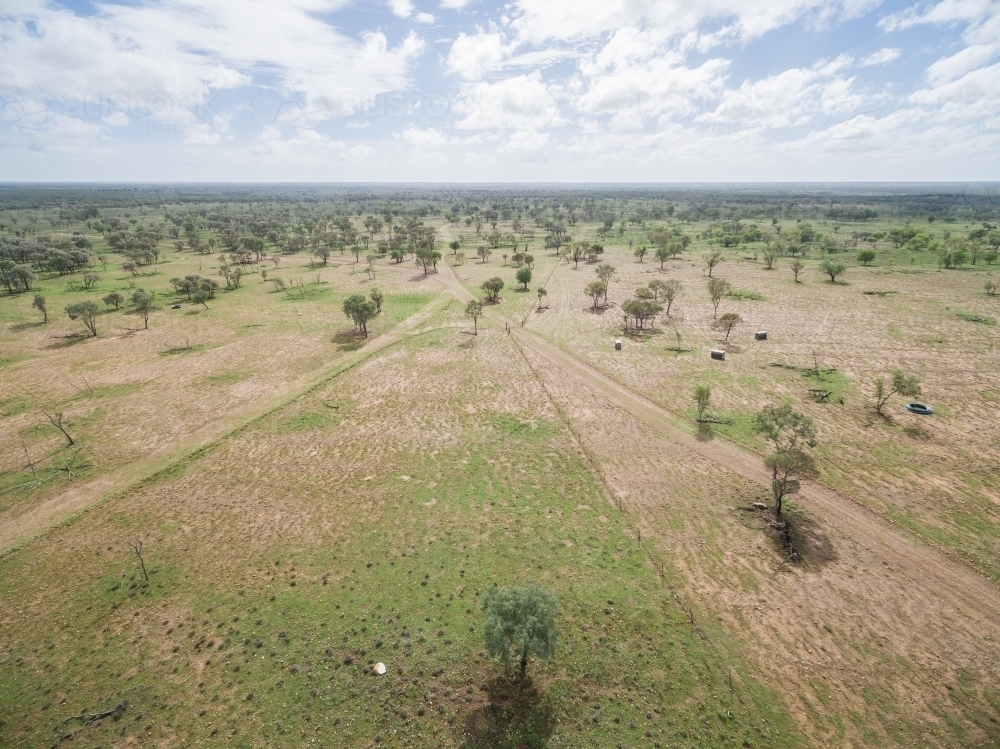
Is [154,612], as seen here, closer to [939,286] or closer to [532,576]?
[532,576]

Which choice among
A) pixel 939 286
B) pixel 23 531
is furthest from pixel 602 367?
pixel 939 286

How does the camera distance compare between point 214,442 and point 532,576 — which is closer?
point 532,576

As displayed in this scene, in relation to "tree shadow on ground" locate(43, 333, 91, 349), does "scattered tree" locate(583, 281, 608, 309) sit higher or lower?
higher

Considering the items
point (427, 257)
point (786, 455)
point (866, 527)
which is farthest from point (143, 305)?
point (866, 527)

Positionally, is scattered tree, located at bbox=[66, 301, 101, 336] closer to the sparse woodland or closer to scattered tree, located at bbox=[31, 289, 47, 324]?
the sparse woodland

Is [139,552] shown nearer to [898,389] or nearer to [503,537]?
[503,537]

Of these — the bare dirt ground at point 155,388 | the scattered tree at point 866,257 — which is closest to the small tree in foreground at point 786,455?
the bare dirt ground at point 155,388

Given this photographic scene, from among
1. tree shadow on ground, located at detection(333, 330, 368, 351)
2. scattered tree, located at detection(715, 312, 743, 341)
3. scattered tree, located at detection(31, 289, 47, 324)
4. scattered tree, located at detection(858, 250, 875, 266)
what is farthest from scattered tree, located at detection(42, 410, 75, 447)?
scattered tree, located at detection(858, 250, 875, 266)
